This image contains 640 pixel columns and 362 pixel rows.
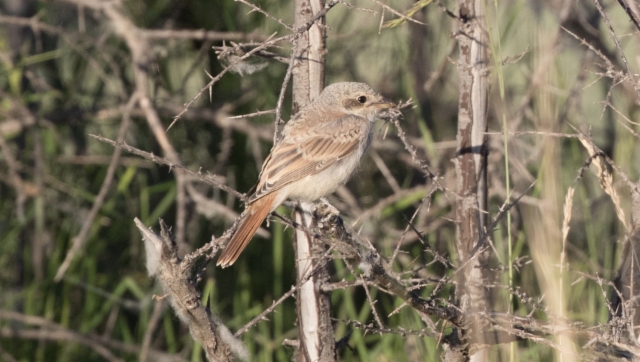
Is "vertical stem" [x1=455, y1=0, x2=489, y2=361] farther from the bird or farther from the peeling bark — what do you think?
the bird

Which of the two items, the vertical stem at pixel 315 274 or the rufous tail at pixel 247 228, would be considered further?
the rufous tail at pixel 247 228

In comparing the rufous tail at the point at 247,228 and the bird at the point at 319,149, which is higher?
the bird at the point at 319,149

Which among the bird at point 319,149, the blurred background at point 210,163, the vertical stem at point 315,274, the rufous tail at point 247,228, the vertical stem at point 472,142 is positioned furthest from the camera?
the blurred background at point 210,163

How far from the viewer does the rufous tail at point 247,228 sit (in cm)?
365

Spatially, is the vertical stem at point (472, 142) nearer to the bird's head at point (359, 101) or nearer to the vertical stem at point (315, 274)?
the vertical stem at point (315, 274)

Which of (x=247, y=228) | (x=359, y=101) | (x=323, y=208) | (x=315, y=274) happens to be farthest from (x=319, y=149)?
(x=315, y=274)

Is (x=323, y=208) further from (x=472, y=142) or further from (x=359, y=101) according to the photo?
(x=359, y=101)

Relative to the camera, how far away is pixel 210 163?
20.8 feet

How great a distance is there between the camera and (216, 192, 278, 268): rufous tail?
12.0 feet

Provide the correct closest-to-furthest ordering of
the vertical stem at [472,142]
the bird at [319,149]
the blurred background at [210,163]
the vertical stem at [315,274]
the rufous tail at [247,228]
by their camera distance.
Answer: the vertical stem at [472,142] < the vertical stem at [315,274] < the rufous tail at [247,228] < the bird at [319,149] < the blurred background at [210,163]

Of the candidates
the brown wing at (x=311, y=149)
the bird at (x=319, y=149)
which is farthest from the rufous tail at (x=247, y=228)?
the brown wing at (x=311, y=149)

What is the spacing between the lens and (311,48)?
11.6ft

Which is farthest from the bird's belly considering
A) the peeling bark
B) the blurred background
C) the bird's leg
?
the peeling bark

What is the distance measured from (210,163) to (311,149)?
7.22ft
